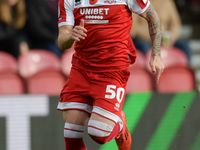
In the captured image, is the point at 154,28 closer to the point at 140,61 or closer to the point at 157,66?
the point at 157,66

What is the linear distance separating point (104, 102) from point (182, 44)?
3.73m

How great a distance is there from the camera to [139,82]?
15.1ft

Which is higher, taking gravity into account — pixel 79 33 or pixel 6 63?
pixel 79 33

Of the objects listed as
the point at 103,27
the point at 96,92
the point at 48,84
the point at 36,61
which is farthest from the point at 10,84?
the point at 103,27

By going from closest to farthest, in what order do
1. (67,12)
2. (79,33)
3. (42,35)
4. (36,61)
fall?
(79,33)
(67,12)
(36,61)
(42,35)

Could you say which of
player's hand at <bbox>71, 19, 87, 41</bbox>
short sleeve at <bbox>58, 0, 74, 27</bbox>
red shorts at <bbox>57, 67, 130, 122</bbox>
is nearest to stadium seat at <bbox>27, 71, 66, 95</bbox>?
red shorts at <bbox>57, 67, 130, 122</bbox>

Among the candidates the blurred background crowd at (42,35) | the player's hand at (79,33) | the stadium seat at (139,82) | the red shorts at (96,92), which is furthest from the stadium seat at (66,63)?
the player's hand at (79,33)

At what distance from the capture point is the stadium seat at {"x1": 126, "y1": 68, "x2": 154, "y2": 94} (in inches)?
181

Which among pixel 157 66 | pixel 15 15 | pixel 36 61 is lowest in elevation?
pixel 36 61

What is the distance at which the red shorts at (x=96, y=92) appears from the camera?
9.53 ft

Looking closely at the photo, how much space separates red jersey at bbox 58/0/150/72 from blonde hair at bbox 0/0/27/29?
2.93m

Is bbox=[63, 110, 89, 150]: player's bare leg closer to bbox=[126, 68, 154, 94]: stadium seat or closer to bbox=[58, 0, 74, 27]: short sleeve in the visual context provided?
bbox=[58, 0, 74, 27]: short sleeve

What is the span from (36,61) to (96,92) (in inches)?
112

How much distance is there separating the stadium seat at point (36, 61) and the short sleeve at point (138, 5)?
2.71m
